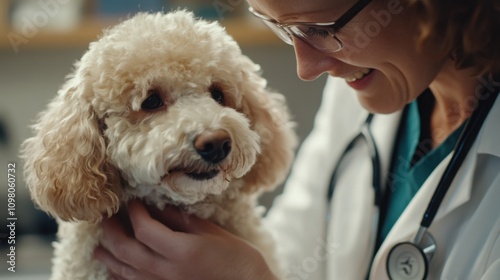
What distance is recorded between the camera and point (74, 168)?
2.98 ft

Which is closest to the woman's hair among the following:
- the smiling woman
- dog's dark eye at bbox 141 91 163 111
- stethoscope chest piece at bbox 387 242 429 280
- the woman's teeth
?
the smiling woman

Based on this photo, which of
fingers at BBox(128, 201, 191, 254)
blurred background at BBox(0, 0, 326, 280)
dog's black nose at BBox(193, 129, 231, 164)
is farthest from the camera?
blurred background at BBox(0, 0, 326, 280)

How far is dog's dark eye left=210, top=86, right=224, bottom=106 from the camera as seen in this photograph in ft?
3.22

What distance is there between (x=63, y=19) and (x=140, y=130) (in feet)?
2.48

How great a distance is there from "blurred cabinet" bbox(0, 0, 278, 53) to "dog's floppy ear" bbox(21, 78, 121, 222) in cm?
50

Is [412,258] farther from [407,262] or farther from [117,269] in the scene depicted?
[117,269]

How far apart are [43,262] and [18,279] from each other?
163 millimetres

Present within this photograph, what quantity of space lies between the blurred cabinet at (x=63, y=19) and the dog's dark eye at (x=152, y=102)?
0.52 meters

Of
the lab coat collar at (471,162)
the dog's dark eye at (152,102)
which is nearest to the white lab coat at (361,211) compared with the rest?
the lab coat collar at (471,162)

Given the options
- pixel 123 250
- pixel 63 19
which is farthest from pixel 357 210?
pixel 63 19

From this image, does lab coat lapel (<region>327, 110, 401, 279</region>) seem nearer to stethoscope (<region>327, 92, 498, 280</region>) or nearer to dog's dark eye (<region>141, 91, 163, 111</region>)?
stethoscope (<region>327, 92, 498, 280</region>)

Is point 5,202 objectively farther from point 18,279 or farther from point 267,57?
point 267,57

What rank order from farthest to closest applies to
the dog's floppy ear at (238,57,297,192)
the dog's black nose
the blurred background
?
the blurred background < the dog's floppy ear at (238,57,297,192) < the dog's black nose

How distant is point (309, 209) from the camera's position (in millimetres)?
1363
